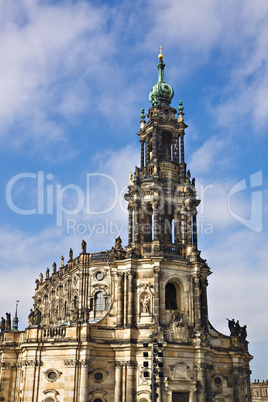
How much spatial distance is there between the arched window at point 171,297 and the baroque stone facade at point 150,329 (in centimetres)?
10

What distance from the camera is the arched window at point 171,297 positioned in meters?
52.5

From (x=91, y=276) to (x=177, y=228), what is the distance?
14.6 metres

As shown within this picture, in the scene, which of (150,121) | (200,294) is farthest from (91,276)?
(150,121)

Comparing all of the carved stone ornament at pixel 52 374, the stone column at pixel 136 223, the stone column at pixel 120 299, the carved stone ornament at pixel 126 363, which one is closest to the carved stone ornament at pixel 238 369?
the carved stone ornament at pixel 126 363

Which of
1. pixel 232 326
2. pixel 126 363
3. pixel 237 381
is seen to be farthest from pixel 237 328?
pixel 126 363

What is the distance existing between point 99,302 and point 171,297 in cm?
1289

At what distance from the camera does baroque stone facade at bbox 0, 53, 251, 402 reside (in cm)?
4725

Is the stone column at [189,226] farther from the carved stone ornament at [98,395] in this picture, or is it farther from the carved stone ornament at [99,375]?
the carved stone ornament at [98,395]

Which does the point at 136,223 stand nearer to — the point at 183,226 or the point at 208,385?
the point at 183,226

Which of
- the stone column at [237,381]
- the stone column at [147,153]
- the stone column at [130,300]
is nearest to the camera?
the stone column at [130,300]

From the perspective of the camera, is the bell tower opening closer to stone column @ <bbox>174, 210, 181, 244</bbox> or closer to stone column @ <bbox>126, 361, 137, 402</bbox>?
stone column @ <bbox>174, 210, 181, 244</bbox>

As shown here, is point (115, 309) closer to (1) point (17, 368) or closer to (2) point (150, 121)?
(1) point (17, 368)

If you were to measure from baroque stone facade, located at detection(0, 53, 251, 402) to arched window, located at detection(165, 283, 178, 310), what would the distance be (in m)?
0.10

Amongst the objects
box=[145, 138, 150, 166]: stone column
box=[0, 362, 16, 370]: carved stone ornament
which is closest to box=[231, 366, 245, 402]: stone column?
box=[0, 362, 16, 370]: carved stone ornament
